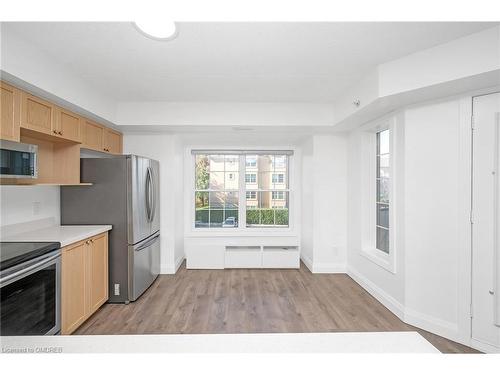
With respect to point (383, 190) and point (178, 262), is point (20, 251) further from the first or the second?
point (383, 190)

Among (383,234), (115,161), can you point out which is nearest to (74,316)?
(115,161)

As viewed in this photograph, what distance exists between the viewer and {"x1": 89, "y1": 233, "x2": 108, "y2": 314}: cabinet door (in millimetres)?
2377

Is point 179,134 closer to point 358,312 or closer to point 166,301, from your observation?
point 166,301

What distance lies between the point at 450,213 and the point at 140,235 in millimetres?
3237

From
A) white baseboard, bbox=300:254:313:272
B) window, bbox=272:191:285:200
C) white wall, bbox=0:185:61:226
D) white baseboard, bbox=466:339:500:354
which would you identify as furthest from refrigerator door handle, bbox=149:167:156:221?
white baseboard, bbox=466:339:500:354

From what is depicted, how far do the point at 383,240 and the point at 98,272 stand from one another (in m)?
3.34

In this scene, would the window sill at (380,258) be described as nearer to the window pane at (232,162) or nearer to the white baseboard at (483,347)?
the white baseboard at (483,347)

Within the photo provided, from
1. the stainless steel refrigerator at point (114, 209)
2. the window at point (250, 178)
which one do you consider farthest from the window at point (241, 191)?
the stainless steel refrigerator at point (114, 209)

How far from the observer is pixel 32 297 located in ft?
5.43

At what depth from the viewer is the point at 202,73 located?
2.33m

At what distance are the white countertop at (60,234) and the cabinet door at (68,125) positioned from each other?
3.07ft

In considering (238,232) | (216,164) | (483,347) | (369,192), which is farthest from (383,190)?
(216,164)

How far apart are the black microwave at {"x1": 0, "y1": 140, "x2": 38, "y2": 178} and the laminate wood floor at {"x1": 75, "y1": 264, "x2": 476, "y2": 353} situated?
58.3 inches

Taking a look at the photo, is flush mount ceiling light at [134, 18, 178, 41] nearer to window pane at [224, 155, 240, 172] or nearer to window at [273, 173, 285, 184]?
window pane at [224, 155, 240, 172]
